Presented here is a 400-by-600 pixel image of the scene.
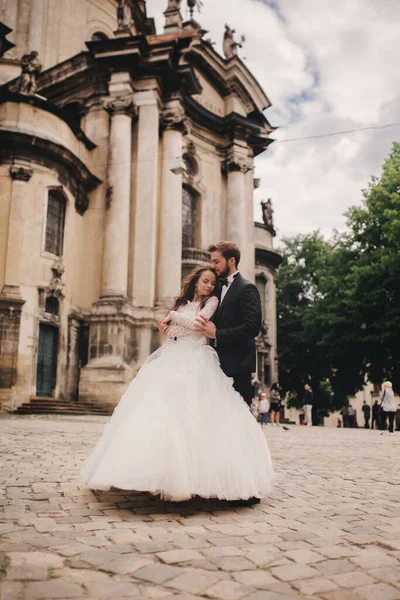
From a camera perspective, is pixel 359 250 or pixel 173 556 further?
pixel 359 250

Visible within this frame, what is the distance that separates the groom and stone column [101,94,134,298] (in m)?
16.8

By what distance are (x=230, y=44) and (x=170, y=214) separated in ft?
46.8

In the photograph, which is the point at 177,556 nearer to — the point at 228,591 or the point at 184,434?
the point at 228,591

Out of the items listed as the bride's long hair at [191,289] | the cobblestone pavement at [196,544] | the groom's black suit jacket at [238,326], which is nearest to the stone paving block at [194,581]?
the cobblestone pavement at [196,544]

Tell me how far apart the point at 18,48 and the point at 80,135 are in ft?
23.8

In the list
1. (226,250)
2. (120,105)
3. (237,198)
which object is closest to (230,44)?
(237,198)

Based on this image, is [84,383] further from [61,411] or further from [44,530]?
[44,530]

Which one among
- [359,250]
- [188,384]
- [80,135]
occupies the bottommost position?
[188,384]

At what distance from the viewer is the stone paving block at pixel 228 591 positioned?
228 cm

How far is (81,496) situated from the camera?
4383 mm

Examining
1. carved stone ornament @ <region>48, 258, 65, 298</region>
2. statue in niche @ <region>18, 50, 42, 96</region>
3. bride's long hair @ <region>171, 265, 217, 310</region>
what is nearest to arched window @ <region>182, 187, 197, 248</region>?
carved stone ornament @ <region>48, 258, 65, 298</region>

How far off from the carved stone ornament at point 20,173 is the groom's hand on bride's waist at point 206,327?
1701 cm

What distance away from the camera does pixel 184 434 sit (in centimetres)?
402

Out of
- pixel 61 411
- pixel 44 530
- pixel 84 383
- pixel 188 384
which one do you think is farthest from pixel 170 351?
pixel 84 383
